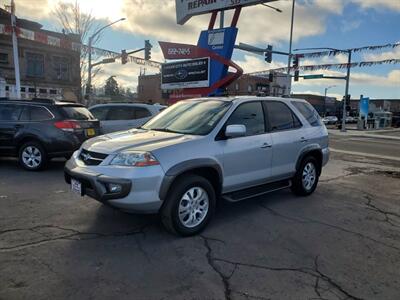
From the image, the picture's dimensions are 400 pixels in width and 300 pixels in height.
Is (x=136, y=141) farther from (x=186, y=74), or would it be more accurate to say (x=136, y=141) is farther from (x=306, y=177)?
(x=186, y=74)

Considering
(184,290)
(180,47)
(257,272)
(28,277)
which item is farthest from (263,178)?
(180,47)

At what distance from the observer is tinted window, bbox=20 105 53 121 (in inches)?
324

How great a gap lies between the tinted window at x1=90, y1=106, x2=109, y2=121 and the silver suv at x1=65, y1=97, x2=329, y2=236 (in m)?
5.31

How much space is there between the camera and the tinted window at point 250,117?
17.1ft

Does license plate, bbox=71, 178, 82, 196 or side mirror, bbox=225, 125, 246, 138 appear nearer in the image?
license plate, bbox=71, 178, 82, 196

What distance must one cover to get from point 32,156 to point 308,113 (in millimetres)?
6134

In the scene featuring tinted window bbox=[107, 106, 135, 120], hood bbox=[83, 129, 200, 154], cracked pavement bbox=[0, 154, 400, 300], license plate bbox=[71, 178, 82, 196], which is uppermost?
tinted window bbox=[107, 106, 135, 120]

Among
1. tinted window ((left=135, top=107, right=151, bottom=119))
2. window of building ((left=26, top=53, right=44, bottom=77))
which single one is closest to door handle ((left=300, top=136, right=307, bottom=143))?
tinted window ((left=135, top=107, right=151, bottom=119))

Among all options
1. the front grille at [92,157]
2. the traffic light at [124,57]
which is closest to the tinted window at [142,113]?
the front grille at [92,157]

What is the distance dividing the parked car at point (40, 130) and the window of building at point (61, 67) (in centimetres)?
2985

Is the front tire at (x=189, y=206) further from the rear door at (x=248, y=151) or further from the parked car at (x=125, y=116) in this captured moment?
the parked car at (x=125, y=116)

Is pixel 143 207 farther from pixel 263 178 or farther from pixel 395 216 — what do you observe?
pixel 395 216

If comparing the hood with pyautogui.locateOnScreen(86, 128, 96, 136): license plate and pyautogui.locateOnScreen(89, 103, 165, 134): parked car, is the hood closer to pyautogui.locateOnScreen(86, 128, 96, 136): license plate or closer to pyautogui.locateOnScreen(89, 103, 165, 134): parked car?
pyautogui.locateOnScreen(86, 128, 96, 136): license plate

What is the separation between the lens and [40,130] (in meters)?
8.12
